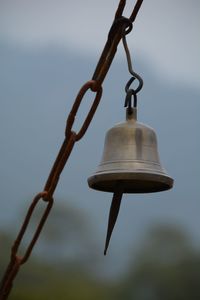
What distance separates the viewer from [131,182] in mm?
1326

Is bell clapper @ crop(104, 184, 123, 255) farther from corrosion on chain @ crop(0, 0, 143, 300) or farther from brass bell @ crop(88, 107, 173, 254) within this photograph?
corrosion on chain @ crop(0, 0, 143, 300)

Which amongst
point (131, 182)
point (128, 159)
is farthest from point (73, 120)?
point (131, 182)

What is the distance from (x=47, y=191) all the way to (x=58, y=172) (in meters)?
0.05

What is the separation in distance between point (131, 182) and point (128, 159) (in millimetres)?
219

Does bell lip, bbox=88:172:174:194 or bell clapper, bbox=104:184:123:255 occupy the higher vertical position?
bell lip, bbox=88:172:174:194

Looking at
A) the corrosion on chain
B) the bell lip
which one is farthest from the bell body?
the corrosion on chain

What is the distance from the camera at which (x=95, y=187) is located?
128 centimetres

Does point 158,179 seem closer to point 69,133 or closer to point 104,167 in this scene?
point 104,167

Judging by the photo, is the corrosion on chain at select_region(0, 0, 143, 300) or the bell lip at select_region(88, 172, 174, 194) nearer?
the corrosion on chain at select_region(0, 0, 143, 300)

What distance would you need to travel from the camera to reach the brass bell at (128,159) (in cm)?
110

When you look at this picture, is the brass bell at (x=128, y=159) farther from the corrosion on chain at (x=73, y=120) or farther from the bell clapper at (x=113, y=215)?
the corrosion on chain at (x=73, y=120)

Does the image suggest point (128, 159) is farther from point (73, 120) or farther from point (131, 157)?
point (73, 120)

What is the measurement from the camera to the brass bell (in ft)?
3.59

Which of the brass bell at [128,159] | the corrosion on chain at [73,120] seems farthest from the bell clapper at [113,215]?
the corrosion on chain at [73,120]
